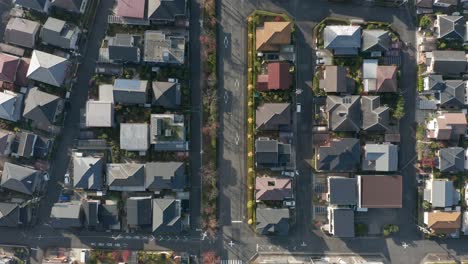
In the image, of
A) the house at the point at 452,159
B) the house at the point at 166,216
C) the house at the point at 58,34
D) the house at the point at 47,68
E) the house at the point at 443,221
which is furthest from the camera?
the house at the point at 452,159

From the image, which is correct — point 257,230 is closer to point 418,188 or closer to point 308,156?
point 308,156

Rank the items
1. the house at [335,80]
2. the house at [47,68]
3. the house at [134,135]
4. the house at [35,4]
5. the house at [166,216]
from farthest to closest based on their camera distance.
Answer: the house at [335,80], the house at [134,135], the house at [166,216], the house at [35,4], the house at [47,68]

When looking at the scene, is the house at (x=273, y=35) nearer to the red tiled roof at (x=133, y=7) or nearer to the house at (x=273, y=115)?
the house at (x=273, y=115)

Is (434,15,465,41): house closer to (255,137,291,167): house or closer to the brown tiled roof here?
the brown tiled roof

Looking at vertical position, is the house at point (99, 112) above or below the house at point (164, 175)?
above

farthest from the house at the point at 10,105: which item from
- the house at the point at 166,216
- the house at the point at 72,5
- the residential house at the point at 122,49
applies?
the house at the point at 166,216

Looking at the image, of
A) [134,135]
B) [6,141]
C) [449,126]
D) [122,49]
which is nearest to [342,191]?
[449,126]

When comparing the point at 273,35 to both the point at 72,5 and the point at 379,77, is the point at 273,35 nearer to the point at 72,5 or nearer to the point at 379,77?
the point at 379,77
